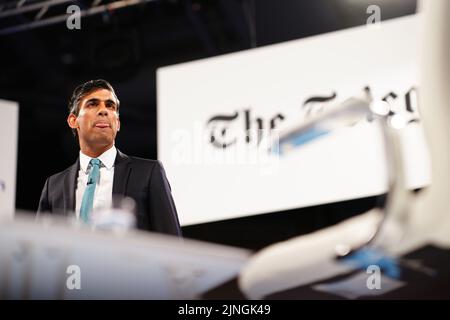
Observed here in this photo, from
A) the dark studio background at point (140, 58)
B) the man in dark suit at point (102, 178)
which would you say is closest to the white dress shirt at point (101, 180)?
the man in dark suit at point (102, 178)

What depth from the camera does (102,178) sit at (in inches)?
64.8

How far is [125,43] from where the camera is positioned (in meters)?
2.91

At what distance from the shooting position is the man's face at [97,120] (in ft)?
5.48

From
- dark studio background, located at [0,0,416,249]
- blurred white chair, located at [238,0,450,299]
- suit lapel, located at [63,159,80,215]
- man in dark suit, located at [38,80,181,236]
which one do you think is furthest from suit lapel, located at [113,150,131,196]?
blurred white chair, located at [238,0,450,299]

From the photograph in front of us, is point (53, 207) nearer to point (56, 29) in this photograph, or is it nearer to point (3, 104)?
point (3, 104)

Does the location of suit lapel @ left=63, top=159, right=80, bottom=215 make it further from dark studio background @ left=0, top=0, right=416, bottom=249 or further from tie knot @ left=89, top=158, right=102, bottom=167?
dark studio background @ left=0, top=0, right=416, bottom=249

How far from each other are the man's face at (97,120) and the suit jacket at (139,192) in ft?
0.21

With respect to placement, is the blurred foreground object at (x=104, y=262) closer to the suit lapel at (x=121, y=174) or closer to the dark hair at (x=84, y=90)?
the suit lapel at (x=121, y=174)

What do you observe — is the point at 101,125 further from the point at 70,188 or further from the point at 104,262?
the point at 104,262

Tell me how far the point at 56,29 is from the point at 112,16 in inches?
28.0

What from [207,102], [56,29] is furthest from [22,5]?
[207,102]

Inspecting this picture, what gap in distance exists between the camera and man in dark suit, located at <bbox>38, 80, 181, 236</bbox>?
1.55 metres

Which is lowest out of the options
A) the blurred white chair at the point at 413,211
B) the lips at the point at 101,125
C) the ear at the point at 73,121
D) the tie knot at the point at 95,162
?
the blurred white chair at the point at 413,211
